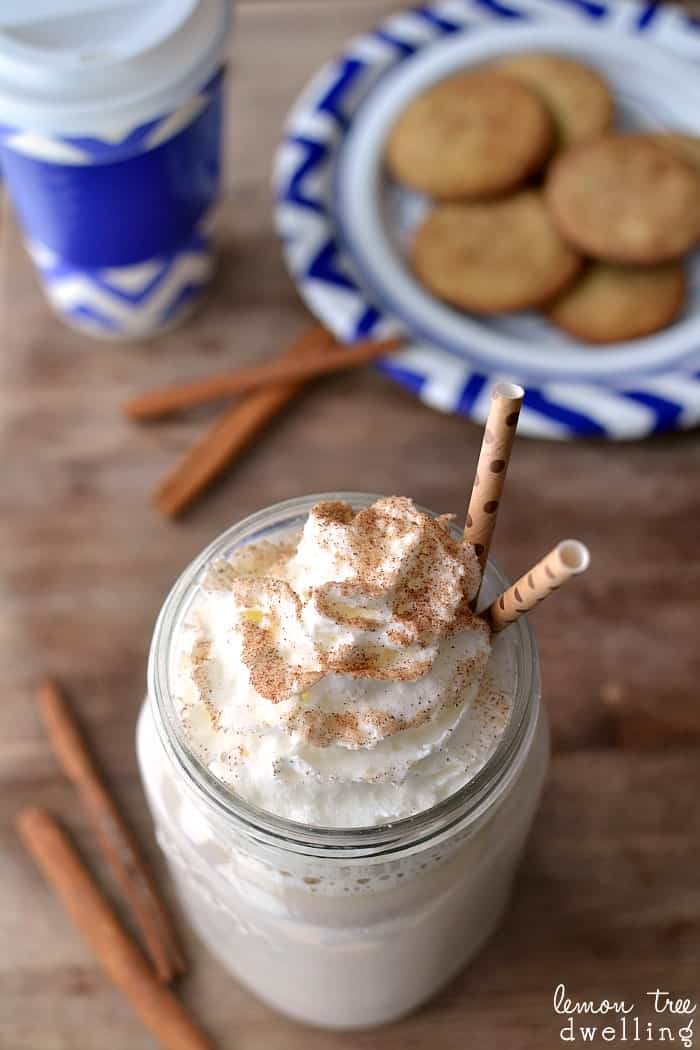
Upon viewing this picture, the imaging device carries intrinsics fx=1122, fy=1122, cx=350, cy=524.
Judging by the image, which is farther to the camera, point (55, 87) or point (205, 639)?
point (55, 87)

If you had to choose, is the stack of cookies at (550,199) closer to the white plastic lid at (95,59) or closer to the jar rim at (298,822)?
the white plastic lid at (95,59)

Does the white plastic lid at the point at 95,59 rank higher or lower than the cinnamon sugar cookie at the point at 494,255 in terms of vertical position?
higher

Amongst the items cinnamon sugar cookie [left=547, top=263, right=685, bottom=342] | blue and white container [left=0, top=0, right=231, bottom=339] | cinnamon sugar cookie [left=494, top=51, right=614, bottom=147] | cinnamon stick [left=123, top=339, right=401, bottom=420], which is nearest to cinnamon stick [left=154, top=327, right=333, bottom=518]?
cinnamon stick [left=123, top=339, right=401, bottom=420]

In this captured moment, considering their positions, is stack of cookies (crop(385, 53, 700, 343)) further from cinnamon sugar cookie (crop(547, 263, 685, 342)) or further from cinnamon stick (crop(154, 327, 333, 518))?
cinnamon stick (crop(154, 327, 333, 518))

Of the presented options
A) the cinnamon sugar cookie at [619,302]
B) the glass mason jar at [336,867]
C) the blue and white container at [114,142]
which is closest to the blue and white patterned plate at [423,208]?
the cinnamon sugar cookie at [619,302]

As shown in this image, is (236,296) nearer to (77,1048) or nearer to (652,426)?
(652,426)

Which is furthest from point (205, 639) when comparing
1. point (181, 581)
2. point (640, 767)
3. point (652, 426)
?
point (652, 426)
